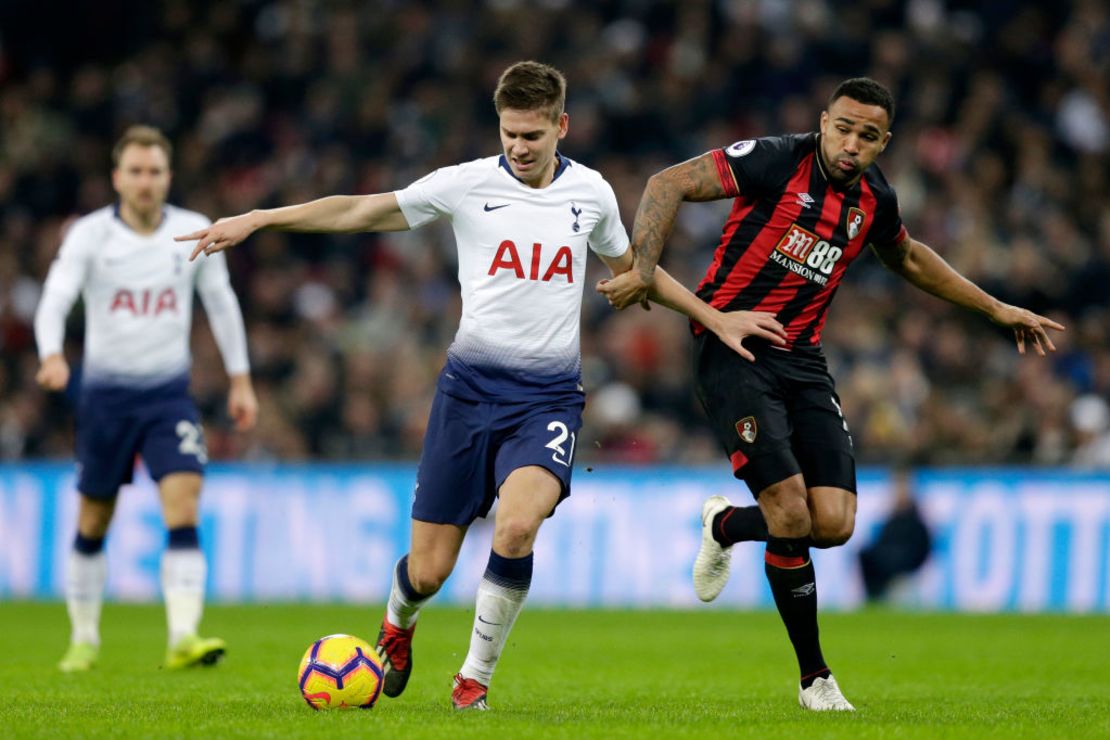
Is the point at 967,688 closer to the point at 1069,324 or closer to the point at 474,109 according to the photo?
the point at 1069,324

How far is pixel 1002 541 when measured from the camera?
51.9ft

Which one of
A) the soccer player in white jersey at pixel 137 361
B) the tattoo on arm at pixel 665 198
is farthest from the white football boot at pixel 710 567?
the soccer player in white jersey at pixel 137 361

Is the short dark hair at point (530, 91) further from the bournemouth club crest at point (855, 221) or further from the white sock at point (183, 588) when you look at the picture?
the white sock at point (183, 588)

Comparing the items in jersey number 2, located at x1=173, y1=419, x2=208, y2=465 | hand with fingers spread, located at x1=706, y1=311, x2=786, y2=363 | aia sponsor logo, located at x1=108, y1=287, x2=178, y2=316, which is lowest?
jersey number 2, located at x1=173, y1=419, x2=208, y2=465

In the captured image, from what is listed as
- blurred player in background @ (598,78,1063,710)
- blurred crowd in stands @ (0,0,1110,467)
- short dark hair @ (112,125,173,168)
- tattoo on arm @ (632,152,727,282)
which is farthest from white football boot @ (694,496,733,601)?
blurred crowd in stands @ (0,0,1110,467)

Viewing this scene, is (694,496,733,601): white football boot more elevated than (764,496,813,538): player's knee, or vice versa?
(764,496,813,538): player's knee

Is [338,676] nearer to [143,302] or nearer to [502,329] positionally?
[502,329]

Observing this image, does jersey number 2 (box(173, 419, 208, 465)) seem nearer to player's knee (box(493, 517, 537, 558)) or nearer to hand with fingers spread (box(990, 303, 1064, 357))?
player's knee (box(493, 517, 537, 558))

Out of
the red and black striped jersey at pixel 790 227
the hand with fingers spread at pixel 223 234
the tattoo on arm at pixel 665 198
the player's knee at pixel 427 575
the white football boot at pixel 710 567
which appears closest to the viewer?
the hand with fingers spread at pixel 223 234

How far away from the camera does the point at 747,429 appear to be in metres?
7.69

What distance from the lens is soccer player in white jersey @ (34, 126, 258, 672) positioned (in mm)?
9938

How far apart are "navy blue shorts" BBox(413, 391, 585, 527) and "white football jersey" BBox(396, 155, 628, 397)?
0.09 m

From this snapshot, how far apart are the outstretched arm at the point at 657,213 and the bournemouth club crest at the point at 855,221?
2.00ft

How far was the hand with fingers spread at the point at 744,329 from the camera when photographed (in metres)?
7.71
